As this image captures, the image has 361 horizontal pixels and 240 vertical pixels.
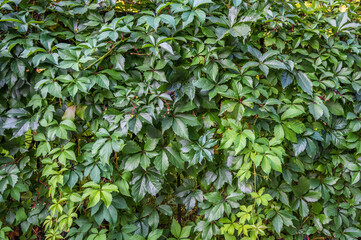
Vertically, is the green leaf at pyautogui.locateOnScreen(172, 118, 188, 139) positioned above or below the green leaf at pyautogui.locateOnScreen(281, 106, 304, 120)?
below

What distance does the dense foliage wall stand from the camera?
141cm

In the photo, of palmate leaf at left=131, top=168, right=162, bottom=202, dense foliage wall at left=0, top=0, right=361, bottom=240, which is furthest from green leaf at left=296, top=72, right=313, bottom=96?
palmate leaf at left=131, top=168, right=162, bottom=202

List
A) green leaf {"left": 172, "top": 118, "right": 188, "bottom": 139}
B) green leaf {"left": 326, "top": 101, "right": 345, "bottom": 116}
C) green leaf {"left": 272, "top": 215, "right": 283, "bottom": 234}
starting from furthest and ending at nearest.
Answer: green leaf {"left": 326, "top": 101, "right": 345, "bottom": 116} < green leaf {"left": 272, "top": 215, "right": 283, "bottom": 234} < green leaf {"left": 172, "top": 118, "right": 188, "bottom": 139}

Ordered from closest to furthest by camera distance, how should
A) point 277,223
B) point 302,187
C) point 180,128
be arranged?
point 180,128 → point 277,223 → point 302,187

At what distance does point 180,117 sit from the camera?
57.1 inches

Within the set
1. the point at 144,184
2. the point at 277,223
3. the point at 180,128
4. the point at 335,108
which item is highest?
the point at 180,128

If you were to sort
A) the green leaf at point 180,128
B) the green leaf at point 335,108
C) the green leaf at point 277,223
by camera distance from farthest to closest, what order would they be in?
the green leaf at point 335,108 → the green leaf at point 277,223 → the green leaf at point 180,128

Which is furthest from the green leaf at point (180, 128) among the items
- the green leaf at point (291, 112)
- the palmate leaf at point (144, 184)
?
the green leaf at point (291, 112)

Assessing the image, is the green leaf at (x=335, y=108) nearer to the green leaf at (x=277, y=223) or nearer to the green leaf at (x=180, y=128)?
the green leaf at (x=277, y=223)

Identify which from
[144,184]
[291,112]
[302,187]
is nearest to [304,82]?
[291,112]

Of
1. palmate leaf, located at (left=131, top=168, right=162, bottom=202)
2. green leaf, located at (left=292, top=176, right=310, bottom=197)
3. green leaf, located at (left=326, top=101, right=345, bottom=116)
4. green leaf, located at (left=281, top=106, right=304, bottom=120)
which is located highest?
green leaf, located at (left=281, top=106, right=304, bottom=120)

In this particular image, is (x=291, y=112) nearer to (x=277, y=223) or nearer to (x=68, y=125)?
(x=277, y=223)

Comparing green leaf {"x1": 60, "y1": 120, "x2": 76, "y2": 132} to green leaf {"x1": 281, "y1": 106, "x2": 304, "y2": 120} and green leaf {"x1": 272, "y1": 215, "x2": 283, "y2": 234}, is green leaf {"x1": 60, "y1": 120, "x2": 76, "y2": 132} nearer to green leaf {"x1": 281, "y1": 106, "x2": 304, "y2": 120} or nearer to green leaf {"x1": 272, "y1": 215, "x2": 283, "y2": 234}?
green leaf {"x1": 281, "y1": 106, "x2": 304, "y2": 120}

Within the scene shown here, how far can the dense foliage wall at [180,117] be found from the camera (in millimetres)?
1414
